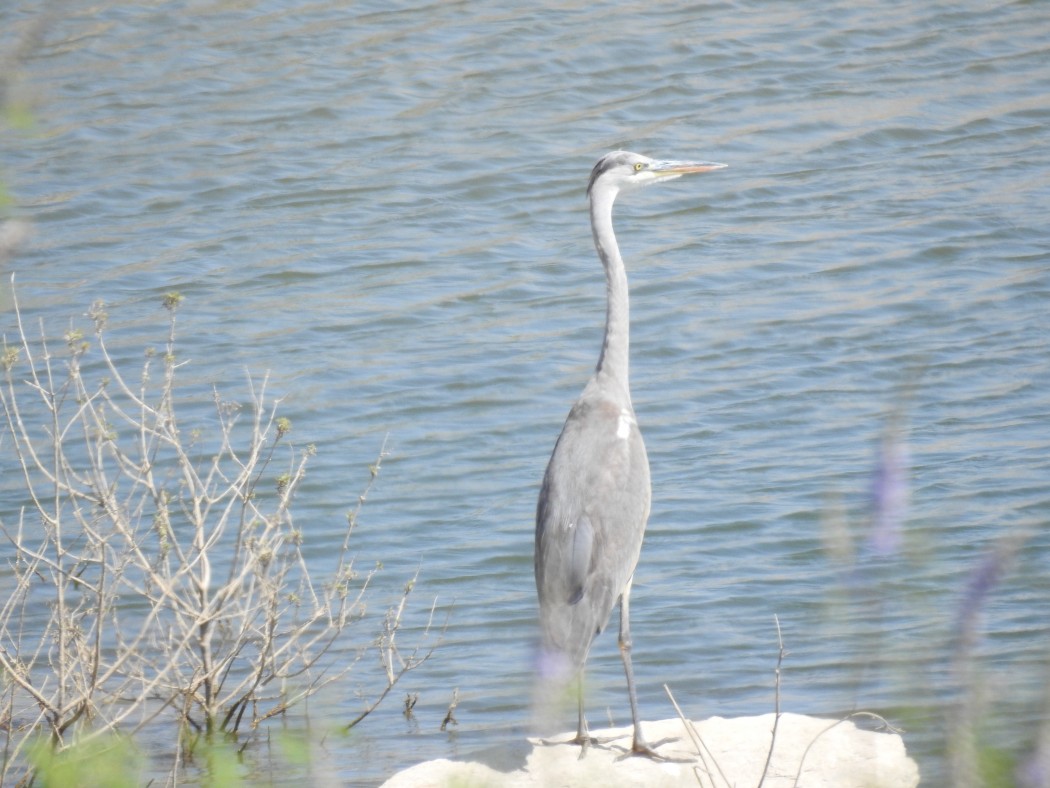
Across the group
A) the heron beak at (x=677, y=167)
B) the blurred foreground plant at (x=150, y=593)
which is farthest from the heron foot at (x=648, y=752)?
the heron beak at (x=677, y=167)

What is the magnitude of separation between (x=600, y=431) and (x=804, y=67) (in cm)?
985

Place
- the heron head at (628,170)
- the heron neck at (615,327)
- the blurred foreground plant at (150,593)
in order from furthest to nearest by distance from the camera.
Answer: the heron head at (628,170), the heron neck at (615,327), the blurred foreground plant at (150,593)

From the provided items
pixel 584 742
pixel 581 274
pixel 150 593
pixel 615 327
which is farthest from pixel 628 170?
pixel 581 274

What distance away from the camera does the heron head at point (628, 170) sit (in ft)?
20.6

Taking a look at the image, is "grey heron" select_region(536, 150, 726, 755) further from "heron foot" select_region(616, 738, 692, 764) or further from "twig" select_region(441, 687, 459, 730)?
"twig" select_region(441, 687, 459, 730)

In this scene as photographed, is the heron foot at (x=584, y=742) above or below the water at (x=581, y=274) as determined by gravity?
above

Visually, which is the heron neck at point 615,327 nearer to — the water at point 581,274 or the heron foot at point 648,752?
the water at point 581,274

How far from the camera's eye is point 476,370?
1047 centimetres

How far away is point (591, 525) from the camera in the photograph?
536cm

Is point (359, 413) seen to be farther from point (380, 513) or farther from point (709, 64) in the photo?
point (709, 64)

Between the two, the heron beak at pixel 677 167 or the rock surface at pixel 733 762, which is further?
the heron beak at pixel 677 167

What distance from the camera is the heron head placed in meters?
6.29

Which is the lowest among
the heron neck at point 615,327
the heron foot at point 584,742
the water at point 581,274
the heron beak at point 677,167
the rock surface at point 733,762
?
the water at point 581,274

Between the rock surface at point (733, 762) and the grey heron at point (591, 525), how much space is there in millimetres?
140
